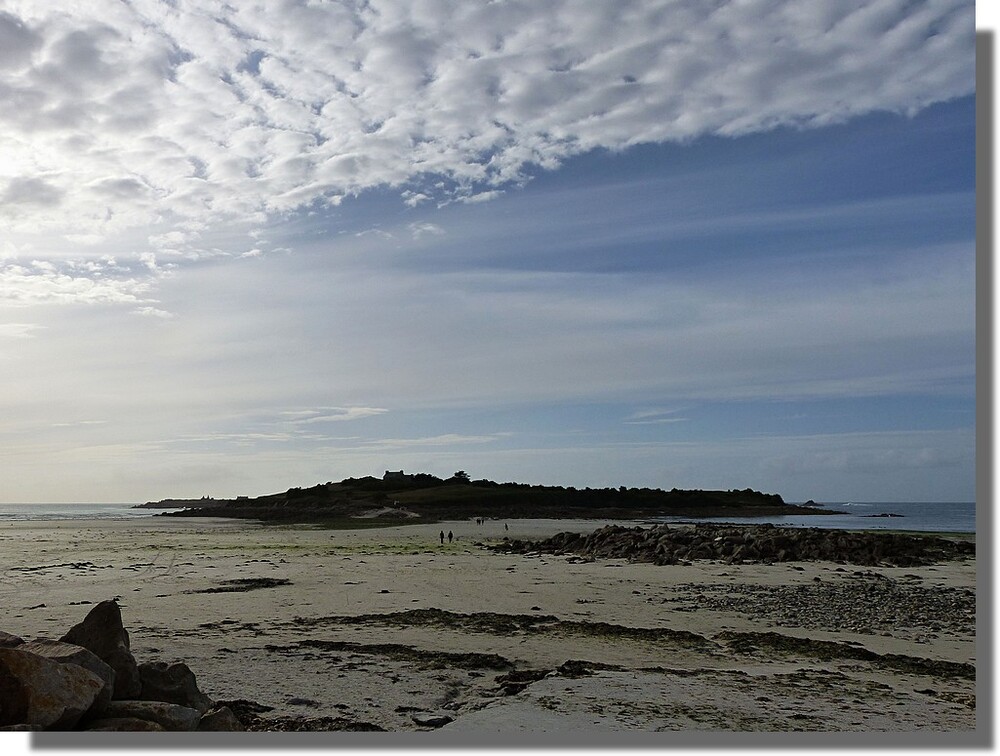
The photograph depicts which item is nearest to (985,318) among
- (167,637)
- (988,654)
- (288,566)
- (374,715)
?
(988,654)

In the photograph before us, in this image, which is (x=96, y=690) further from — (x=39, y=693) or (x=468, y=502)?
(x=468, y=502)

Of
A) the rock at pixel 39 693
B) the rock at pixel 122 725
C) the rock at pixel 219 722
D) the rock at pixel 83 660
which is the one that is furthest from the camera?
the rock at pixel 219 722

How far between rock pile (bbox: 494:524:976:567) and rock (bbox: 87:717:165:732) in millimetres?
17199

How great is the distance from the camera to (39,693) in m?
5.09

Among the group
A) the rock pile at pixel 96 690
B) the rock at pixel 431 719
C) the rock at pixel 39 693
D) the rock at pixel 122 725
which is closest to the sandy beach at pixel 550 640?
the rock at pixel 431 719

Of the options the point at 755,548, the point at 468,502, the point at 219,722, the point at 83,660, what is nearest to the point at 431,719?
the point at 219,722

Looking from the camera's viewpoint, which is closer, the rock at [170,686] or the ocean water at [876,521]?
the rock at [170,686]

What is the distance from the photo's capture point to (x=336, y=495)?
78.6 meters

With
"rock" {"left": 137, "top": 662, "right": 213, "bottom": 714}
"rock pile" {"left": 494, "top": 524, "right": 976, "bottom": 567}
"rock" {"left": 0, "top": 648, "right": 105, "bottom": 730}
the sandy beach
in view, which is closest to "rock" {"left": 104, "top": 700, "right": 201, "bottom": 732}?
"rock" {"left": 0, "top": 648, "right": 105, "bottom": 730}

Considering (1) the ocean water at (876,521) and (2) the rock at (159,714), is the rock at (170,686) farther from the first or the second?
(1) the ocean water at (876,521)

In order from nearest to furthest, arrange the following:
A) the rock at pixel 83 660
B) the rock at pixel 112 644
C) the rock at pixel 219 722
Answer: the rock at pixel 83 660 → the rock at pixel 219 722 → the rock at pixel 112 644

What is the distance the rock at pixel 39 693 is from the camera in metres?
5.05

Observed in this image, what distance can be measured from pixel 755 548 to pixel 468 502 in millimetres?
53954

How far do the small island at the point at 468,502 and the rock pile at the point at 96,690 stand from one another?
4987 centimetres
